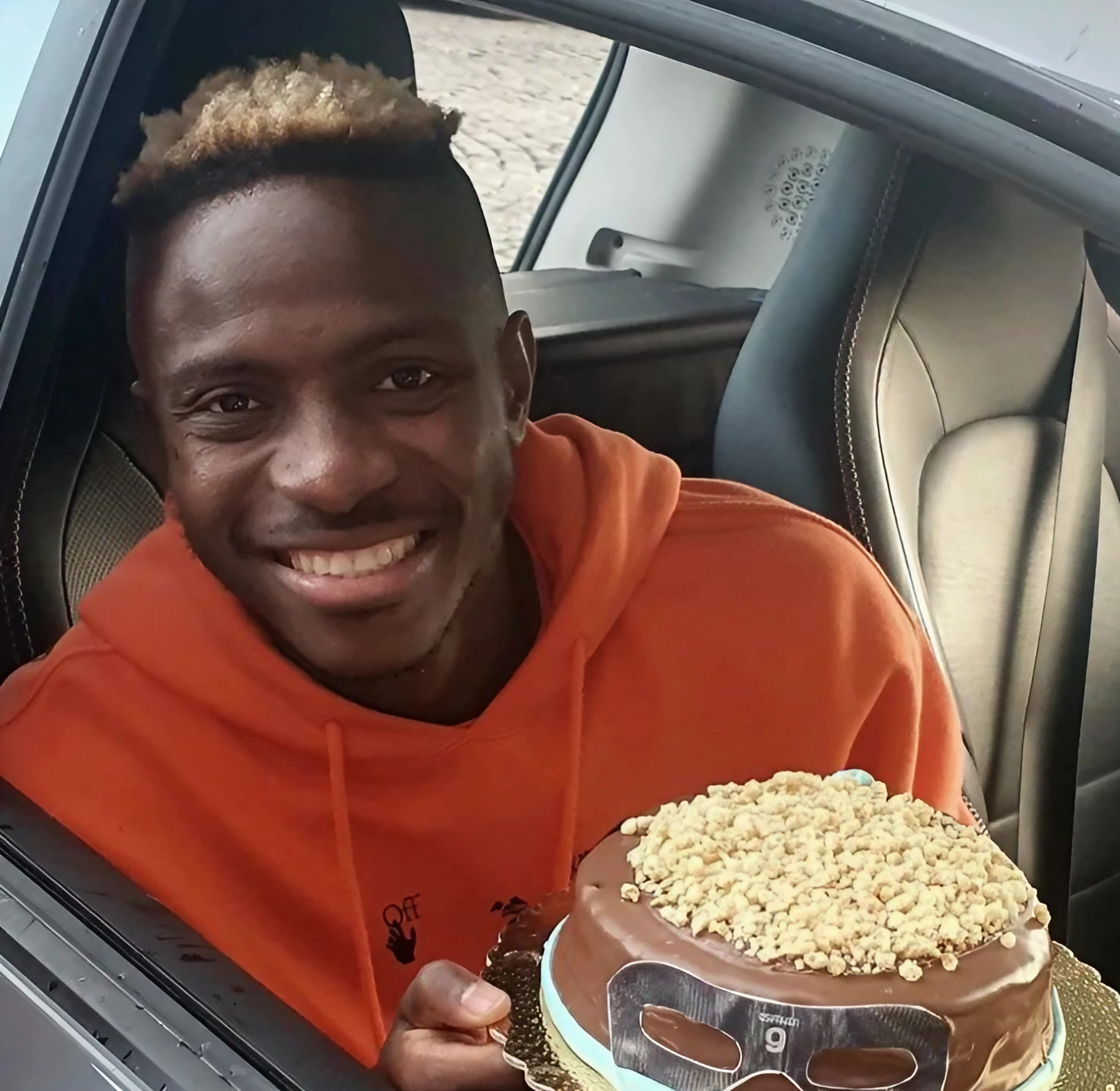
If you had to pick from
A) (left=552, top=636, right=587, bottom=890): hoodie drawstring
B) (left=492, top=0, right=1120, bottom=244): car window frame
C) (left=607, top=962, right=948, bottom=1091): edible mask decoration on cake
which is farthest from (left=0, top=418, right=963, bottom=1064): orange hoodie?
(left=492, top=0, right=1120, bottom=244): car window frame

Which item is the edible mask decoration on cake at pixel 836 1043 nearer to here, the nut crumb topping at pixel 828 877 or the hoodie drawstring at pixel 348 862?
the nut crumb topping at pixel 828 877

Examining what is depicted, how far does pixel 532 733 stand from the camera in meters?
0.94

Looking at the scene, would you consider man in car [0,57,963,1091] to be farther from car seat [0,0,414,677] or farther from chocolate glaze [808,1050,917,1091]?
chocolate glaze [808,1050,917,1091]

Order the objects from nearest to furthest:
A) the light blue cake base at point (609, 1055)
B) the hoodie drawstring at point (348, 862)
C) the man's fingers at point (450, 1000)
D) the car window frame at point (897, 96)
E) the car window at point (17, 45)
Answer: the car window frame at point (897, 96) → the light blue cake base at point (609, 1055) → the man's fingers at point (450, 1000) → the hoodie drawstring at point (348, 862) → the car window at point (17, 45)

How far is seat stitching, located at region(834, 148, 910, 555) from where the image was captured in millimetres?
954

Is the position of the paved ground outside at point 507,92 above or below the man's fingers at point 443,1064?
above

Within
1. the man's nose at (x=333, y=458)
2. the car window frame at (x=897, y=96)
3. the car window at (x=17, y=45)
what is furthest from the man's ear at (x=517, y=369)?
the car window at (x=17, y=45)

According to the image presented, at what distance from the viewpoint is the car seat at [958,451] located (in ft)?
3.12

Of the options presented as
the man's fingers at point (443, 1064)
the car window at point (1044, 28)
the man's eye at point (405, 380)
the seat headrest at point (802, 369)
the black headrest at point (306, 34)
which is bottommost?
the man's fingers at point (443, 1064)

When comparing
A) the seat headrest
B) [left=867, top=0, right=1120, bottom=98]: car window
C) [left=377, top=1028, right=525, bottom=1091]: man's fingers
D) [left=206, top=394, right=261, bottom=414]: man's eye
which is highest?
[left=867, top=0, right=1120, bottom=98]: car window

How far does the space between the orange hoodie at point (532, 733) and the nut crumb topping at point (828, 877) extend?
0.06m

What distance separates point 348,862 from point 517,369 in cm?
38

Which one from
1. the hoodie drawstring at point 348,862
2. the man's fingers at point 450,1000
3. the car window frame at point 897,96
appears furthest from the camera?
the hoodie drawstring at point 348,862

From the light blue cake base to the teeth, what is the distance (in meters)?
0.30
